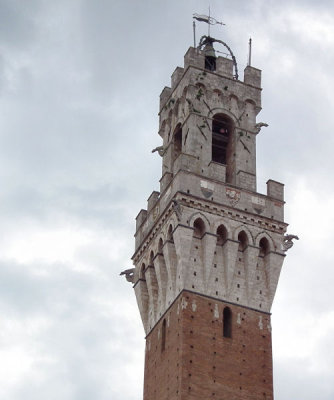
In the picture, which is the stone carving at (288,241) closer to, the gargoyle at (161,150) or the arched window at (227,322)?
the arched window at (227,322)

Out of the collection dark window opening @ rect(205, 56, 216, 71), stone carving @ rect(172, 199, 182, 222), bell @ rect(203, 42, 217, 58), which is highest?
bell @ rect(203, 42, 217, 58)

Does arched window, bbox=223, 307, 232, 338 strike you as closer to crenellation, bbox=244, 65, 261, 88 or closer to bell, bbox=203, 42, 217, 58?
crenellation, bbox=244, 65, 261, 88

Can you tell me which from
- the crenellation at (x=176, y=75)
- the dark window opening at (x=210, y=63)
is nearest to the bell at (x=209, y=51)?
the dark window opening at (x=210, y=63)

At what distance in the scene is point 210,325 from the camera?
4722cm

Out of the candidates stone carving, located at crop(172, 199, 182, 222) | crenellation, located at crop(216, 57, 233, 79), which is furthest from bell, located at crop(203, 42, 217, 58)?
stone carving, located at crop(172, 199, 182, 222)

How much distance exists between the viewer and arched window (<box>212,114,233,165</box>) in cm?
5594

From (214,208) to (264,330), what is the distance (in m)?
6.78

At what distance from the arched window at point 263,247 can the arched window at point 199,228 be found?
11.1 feet

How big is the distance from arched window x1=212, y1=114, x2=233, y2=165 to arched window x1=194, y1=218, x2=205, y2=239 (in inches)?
268

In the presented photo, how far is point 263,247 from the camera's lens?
51094 mm

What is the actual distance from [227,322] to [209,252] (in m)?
3.64

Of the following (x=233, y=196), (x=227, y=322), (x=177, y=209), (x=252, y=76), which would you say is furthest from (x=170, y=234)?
(x=252, y=76)

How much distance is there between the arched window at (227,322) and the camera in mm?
47744

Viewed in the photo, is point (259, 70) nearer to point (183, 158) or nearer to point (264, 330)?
point (183, 158)
